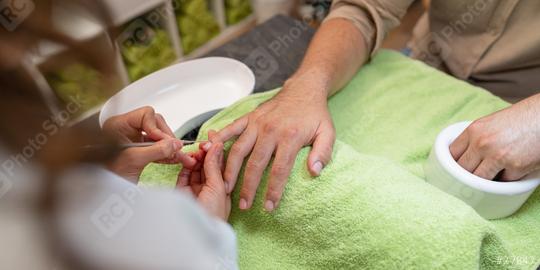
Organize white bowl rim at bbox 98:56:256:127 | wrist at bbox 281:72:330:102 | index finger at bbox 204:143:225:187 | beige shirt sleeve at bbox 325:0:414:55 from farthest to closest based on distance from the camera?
1. beige shirt sleeve at bbox 325:0:414:55
2. wrist at bbox 281:72:330:102
3. index finger at bbox 204:143:225:187
4. white bowl rim at bbox 98:56:256:127

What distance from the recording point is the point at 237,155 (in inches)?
22.6

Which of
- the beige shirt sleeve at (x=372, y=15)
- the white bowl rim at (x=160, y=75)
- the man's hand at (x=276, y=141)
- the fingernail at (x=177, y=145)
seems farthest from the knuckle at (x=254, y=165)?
the beige shirt sleeve at (x=372, y=15)

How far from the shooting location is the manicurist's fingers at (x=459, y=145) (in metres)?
0.58

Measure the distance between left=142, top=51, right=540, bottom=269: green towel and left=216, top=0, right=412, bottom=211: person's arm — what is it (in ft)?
0.07

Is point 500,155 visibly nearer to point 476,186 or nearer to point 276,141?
point 476,186

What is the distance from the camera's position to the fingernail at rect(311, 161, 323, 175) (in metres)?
0.53

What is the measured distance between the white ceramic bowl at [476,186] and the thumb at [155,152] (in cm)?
40

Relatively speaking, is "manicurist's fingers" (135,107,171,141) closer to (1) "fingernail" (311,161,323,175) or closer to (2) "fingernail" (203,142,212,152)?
(2) "fingernail" (203,142,212,152)

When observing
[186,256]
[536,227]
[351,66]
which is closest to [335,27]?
[351,66]

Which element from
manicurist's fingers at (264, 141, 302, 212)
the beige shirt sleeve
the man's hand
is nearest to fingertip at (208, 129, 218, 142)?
the man's hand

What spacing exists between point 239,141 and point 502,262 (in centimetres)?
40

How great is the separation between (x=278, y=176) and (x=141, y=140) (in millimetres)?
207

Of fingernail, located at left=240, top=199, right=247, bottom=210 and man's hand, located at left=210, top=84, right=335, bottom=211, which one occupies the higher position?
man's hand, located at left=210, top=84, right=335, bottom=211

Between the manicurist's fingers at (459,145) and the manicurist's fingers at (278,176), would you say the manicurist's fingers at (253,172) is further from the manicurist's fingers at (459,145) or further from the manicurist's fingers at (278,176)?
the manicurist's fingers at (459,145)
